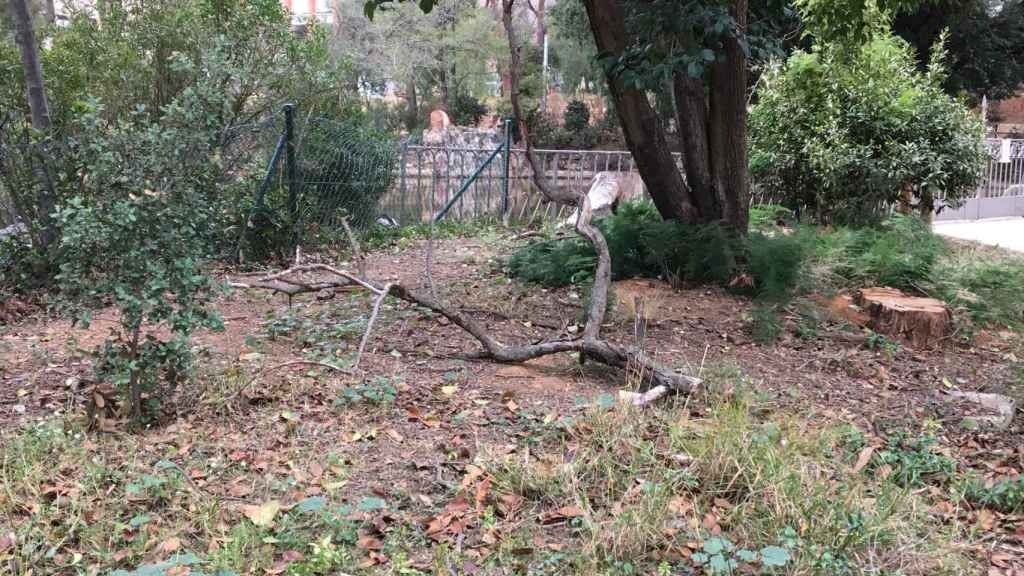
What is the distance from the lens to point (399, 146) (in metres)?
11.9

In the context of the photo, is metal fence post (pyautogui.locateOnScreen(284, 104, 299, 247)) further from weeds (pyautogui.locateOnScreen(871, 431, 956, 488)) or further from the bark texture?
weeds (pyautogui.locateOnScreen(871, 431, 956, 488))

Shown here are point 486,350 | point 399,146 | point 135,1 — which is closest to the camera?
point 486,350

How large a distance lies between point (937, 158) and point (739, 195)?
3.71 m

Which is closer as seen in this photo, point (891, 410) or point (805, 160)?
point (891, 410)

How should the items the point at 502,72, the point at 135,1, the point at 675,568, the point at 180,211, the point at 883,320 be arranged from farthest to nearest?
the point at 502,72 → the point at 135,1 → the point at 883,320 → the point at 180,211 → the point at 675,568

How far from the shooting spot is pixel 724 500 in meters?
3.27

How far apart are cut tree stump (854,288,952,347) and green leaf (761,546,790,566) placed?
12.1 feet

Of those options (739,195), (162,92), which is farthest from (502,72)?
(739,195)

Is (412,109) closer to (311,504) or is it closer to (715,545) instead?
(311,504)

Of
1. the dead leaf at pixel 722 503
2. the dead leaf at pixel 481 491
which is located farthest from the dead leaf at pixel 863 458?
the dead leaf at pixel 481 491

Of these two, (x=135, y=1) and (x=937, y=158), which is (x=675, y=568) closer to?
(x=937, y=158)

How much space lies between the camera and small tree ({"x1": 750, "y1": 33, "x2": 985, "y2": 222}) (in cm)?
972

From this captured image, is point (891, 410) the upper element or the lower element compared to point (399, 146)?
lower

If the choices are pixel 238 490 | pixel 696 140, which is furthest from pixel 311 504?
pixel 696 140
